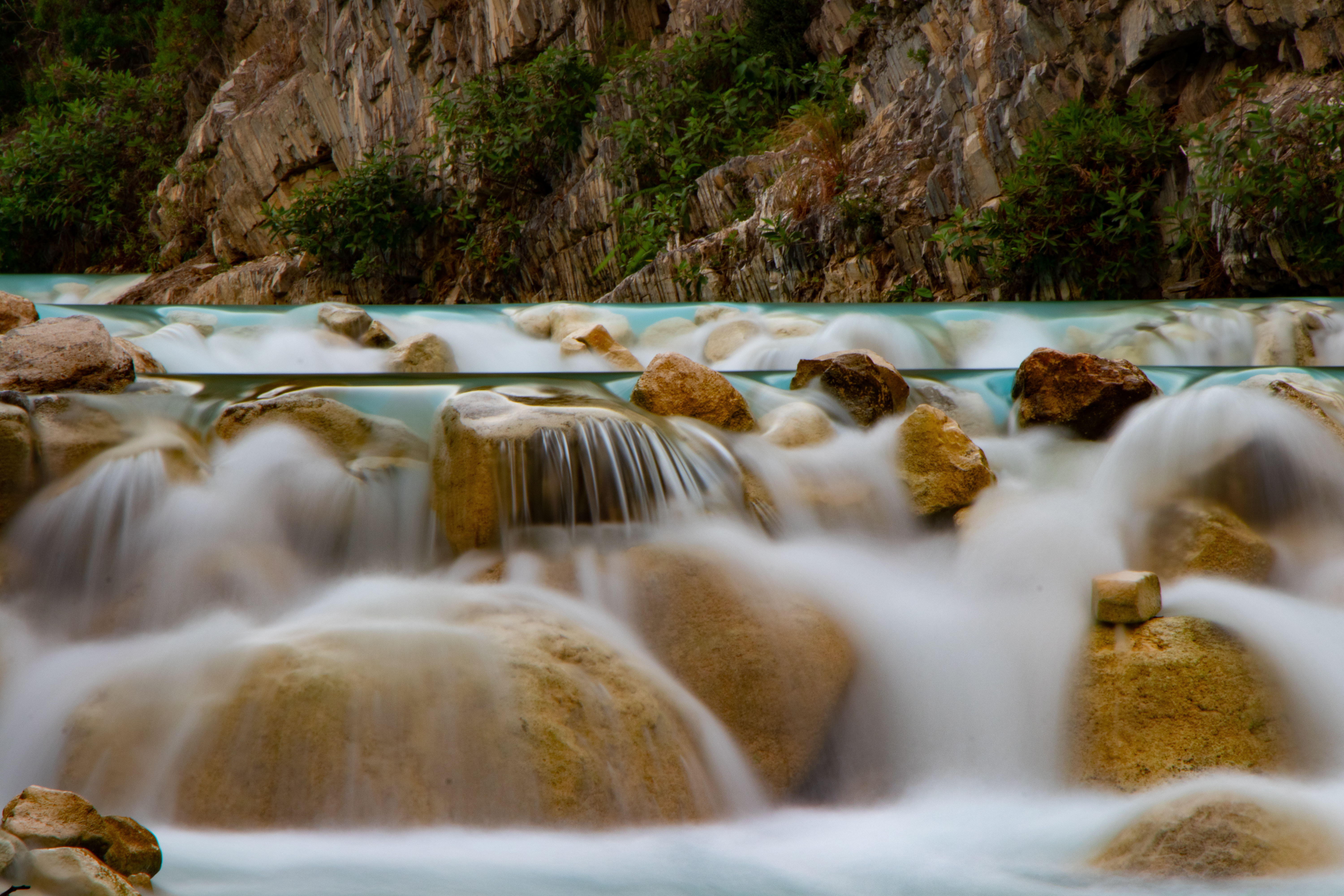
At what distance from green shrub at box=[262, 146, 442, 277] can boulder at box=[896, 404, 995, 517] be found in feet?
37.6

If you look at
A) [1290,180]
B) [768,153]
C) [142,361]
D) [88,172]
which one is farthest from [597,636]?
[88,172]

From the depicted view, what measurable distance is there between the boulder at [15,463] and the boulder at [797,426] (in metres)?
2.43

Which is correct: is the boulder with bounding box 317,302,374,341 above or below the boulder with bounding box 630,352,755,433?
above

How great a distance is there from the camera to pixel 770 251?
9.66 meters

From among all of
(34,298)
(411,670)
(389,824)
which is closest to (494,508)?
(411,670)

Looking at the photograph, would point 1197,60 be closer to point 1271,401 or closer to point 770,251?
point 770,251

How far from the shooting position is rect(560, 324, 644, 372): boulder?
586 cm

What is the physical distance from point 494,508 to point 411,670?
2.43 feet

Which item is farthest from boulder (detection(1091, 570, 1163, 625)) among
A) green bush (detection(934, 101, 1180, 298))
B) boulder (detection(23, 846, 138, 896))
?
green bush (detection(934, 101, 1180, 298))

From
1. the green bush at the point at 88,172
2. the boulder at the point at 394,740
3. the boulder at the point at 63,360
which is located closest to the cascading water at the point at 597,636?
the boulder at the point at 394,740

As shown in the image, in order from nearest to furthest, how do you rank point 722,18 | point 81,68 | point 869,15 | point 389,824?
point 389,824, point 869,15, point 722,18, point 81,68

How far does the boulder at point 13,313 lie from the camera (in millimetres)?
5258

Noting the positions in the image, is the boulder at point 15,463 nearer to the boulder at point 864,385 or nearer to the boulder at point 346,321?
the boulder at point 864,385

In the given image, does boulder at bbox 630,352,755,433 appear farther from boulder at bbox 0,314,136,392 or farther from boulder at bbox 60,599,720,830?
boulder at bbox 0,314,136,392
